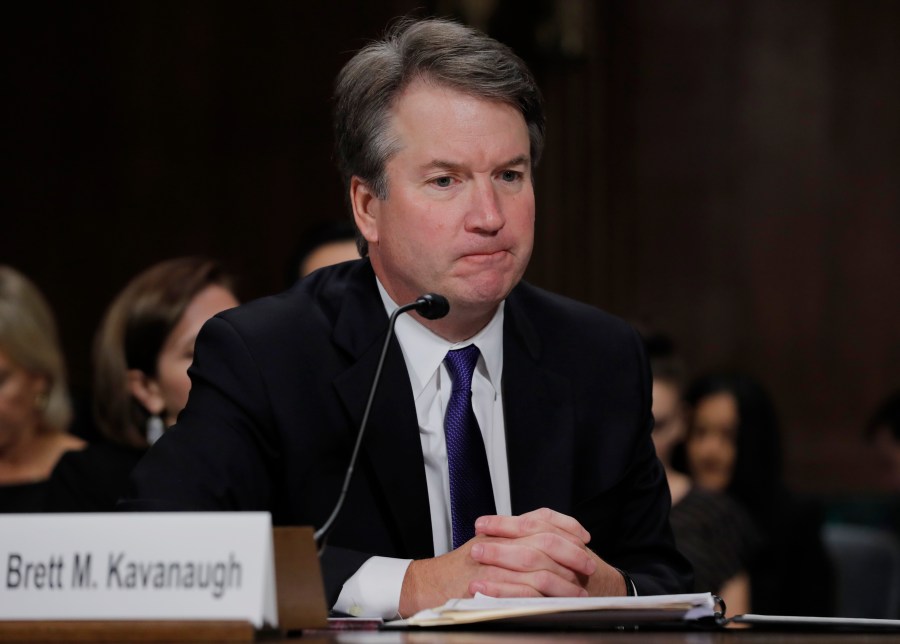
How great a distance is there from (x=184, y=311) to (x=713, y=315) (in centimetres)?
365

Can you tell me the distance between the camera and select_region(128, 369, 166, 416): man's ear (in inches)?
128

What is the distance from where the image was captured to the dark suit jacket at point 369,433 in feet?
7.08

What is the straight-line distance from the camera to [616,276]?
631 centimetres

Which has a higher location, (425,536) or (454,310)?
(454,310)

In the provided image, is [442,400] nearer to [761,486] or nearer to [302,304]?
[302,304]

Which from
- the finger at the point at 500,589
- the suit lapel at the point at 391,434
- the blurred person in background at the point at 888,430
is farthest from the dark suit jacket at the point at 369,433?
the blurred person in background at the point at 888,430

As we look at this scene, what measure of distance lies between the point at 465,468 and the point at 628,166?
4.25 metres

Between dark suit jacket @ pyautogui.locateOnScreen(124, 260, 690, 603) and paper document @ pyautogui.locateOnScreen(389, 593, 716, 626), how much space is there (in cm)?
37

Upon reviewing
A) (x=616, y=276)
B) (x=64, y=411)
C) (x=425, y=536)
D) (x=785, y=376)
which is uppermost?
(x=616, y=276)

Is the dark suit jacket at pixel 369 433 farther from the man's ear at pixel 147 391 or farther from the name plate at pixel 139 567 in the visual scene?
the man's ear at pixel 147 391

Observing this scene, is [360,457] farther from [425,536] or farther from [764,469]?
[764,469]

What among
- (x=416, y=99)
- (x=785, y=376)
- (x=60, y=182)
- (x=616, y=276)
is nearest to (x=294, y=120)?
(x=60, y=182)

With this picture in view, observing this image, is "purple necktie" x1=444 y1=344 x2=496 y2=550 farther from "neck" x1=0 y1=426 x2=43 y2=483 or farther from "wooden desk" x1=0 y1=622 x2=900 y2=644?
"neck" x1=0 y1=426 x2=43 y2=483

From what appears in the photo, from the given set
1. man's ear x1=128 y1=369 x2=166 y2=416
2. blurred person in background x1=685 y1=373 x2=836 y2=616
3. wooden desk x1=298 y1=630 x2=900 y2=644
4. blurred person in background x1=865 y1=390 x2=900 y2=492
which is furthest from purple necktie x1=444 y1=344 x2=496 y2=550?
blurred person in background x1=865 y1=390 x2=900 y2=492
